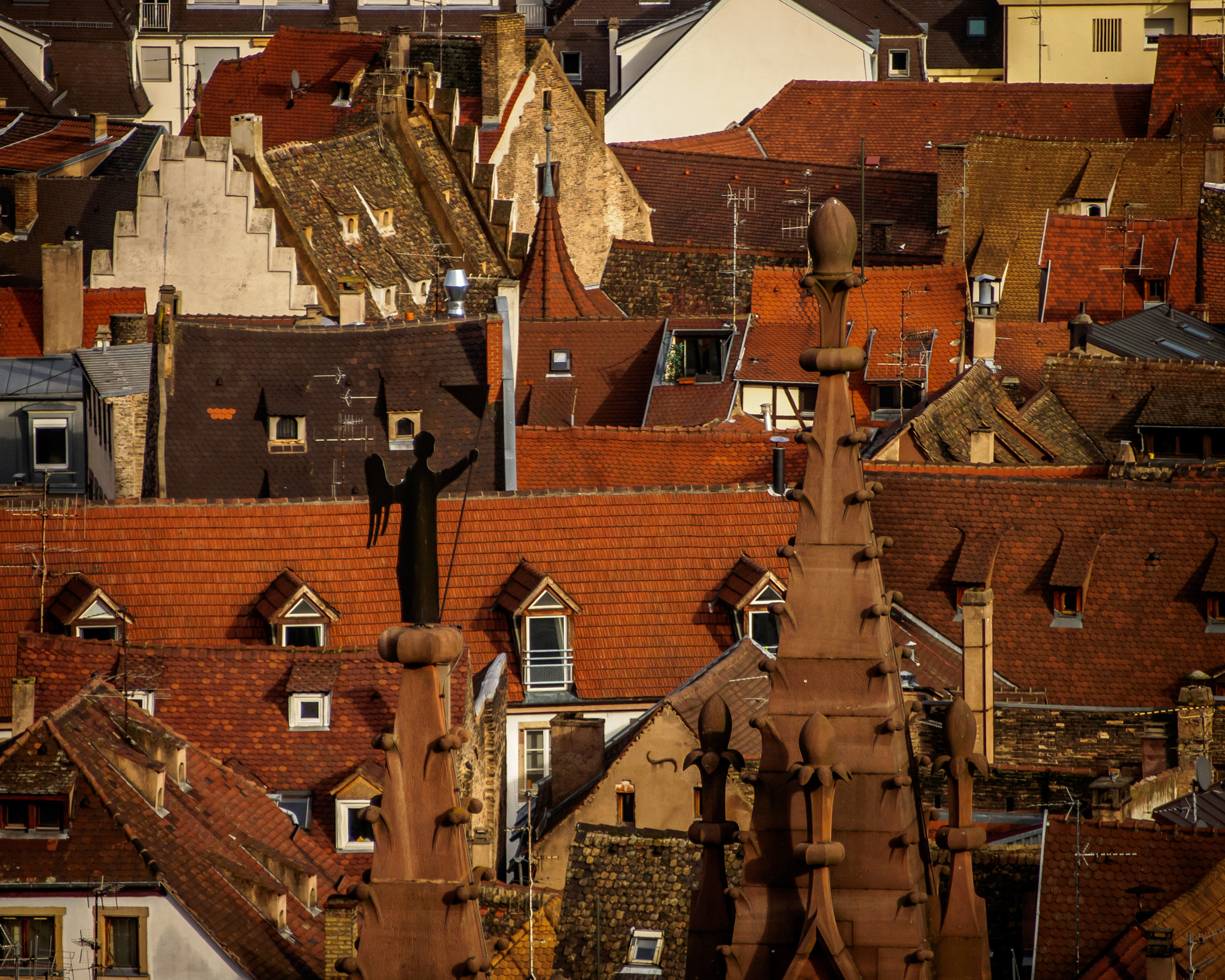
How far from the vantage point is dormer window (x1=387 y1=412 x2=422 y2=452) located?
5975 cm

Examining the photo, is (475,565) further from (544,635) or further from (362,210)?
(362,210)

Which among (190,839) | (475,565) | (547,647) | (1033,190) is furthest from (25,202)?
(190,839)

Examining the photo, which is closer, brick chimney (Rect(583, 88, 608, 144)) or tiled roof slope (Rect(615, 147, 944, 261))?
tiled roof slope (Rect(615, 147, 944, 261))

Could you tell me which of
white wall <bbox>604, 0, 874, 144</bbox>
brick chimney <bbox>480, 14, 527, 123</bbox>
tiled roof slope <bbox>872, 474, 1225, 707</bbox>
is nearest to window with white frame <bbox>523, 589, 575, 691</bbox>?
tiled roof slope <bbox>872, 474, 1225, 707</bbox>

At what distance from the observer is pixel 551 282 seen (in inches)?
3346

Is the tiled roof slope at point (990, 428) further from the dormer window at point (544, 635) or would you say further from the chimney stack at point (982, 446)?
the dormer window at point (544, 635)

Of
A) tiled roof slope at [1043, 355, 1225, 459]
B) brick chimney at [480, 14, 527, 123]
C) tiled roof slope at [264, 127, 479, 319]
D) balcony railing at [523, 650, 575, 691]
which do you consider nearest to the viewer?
balcony railing at [523, 650, 575, 691]

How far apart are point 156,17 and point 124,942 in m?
91.3

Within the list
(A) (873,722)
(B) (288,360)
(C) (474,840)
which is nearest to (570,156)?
(B) (288,360)

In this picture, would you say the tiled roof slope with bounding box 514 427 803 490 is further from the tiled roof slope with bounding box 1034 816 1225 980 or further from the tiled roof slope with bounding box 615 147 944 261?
the tiled roof slope with bounding box 615 147 944 261

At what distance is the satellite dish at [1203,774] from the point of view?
43.8m

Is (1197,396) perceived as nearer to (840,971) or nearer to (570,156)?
(570,156)

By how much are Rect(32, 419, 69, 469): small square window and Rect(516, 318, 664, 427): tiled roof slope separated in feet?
45.5

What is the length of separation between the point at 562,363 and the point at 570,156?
20200 millimetres
